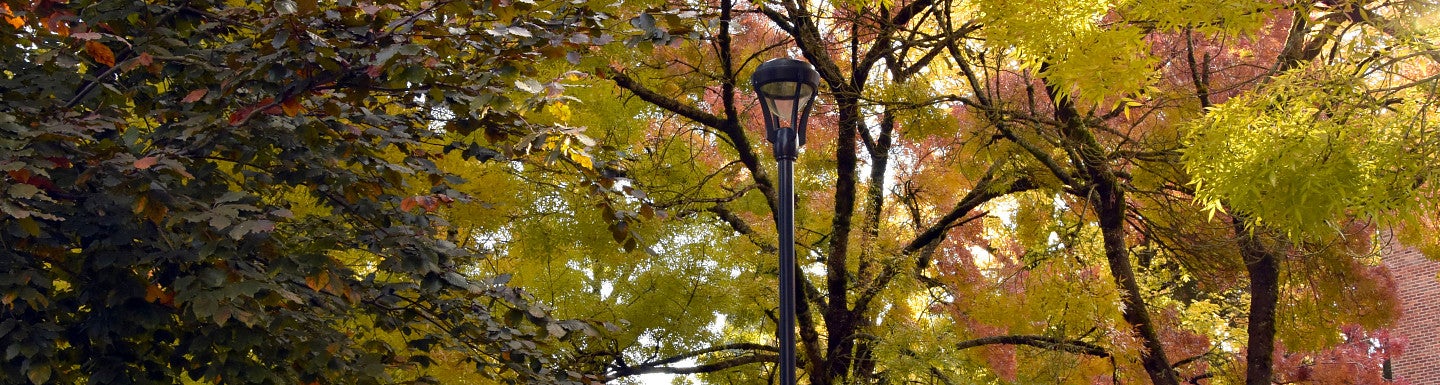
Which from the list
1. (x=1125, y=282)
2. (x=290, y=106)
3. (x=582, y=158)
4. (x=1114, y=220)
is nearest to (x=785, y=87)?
(x=582, y=158)

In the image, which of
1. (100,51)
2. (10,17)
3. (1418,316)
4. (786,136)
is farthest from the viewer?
(1418,316)

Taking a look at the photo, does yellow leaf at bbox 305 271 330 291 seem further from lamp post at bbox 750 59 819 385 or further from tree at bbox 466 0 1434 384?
tree at bbox 466 0 1434 384

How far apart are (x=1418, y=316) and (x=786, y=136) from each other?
15.8 metres

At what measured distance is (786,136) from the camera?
4949mm

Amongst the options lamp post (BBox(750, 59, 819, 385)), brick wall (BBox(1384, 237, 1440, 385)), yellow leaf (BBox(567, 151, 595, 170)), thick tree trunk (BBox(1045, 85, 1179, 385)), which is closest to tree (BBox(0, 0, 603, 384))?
yellow leaf (BBox(567, 151, 595, 170))

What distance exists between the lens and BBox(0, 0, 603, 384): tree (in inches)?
151

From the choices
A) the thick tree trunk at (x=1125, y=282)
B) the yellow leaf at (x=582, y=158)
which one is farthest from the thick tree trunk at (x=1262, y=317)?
the yellow leaf at (x=582, y=158)

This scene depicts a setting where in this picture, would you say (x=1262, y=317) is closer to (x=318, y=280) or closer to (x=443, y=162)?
(x=443, y=162)

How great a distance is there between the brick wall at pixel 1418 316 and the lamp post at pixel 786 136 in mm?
15049

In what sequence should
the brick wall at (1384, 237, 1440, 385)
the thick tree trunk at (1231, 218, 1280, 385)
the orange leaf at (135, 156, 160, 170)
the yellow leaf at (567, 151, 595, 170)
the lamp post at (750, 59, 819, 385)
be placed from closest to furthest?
the orange leaf at (135, 156, 160, 170) → the yellow leaf at (567, 151, 595, 170) → the lamp post at (750, 59, 819, 385) → the thick tree trunk at (1231, 218, 1280, 385) → the brick wall at (1384, 237, 1440, 385)

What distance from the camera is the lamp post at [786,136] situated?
469 centimetres

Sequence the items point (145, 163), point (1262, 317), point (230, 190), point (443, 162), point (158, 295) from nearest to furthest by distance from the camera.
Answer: point (145, 163), point (158, 295), point (230, 190), point (443, 162), point (1262, 317)

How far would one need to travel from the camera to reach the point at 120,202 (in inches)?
154

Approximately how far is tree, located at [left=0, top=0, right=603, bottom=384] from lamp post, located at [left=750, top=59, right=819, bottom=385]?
0.91m
